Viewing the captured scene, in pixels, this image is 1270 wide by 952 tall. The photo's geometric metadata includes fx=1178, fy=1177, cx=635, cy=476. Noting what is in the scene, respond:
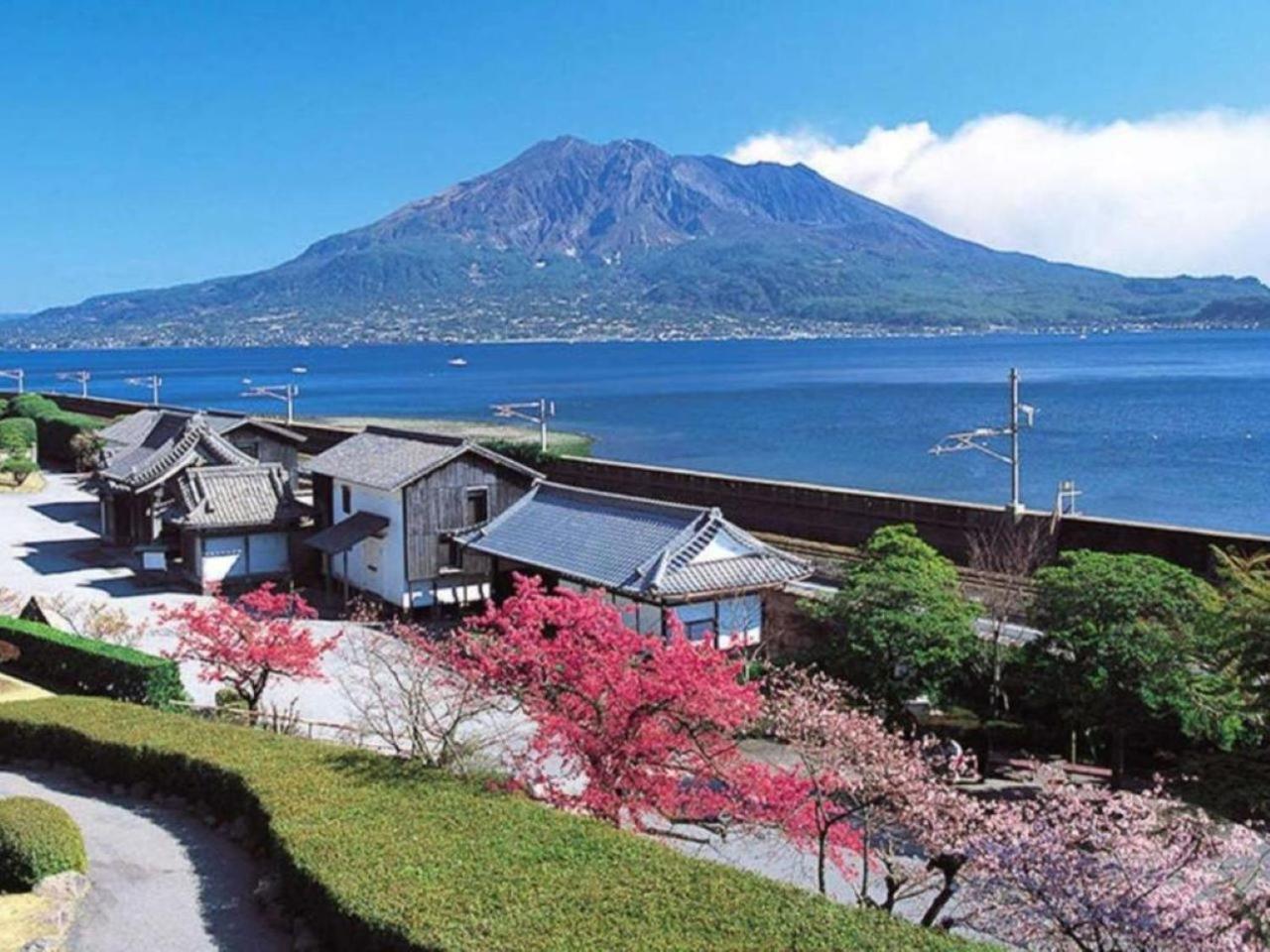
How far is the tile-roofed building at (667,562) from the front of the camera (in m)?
23.1

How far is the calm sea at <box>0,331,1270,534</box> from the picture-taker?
204 feet

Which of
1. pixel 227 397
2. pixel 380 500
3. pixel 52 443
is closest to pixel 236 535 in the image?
pixel 380 500

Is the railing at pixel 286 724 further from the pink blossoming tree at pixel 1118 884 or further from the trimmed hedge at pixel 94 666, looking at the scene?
the pink blossoming tree at pixel 1118 884

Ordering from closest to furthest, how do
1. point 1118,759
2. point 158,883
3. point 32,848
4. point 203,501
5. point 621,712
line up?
point 32,848
point 158,883
point 621,712
point 1118,759
point 203,501

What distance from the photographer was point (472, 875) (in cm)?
1034

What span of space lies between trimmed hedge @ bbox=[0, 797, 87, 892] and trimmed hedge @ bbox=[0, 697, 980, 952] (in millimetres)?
1895

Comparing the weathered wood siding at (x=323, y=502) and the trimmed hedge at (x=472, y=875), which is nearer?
the trimmed hedge at (x=472, y=875)

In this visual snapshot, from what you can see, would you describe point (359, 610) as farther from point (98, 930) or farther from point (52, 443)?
point (52, 443)

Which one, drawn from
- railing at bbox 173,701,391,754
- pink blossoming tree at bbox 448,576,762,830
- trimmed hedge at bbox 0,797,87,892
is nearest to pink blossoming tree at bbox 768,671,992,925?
A: pink blossoming tree at bbox 448,576,762,830

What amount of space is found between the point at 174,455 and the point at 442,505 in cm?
1126

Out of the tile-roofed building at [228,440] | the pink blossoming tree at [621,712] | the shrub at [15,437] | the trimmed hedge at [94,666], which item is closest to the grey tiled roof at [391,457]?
the tile-roofed building at [228,440]

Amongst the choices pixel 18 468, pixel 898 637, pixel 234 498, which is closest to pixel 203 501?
pixel 234 498

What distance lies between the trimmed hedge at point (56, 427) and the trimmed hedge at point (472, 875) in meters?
47.8

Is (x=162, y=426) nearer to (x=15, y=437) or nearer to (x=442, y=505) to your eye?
(x=442, y=505)
